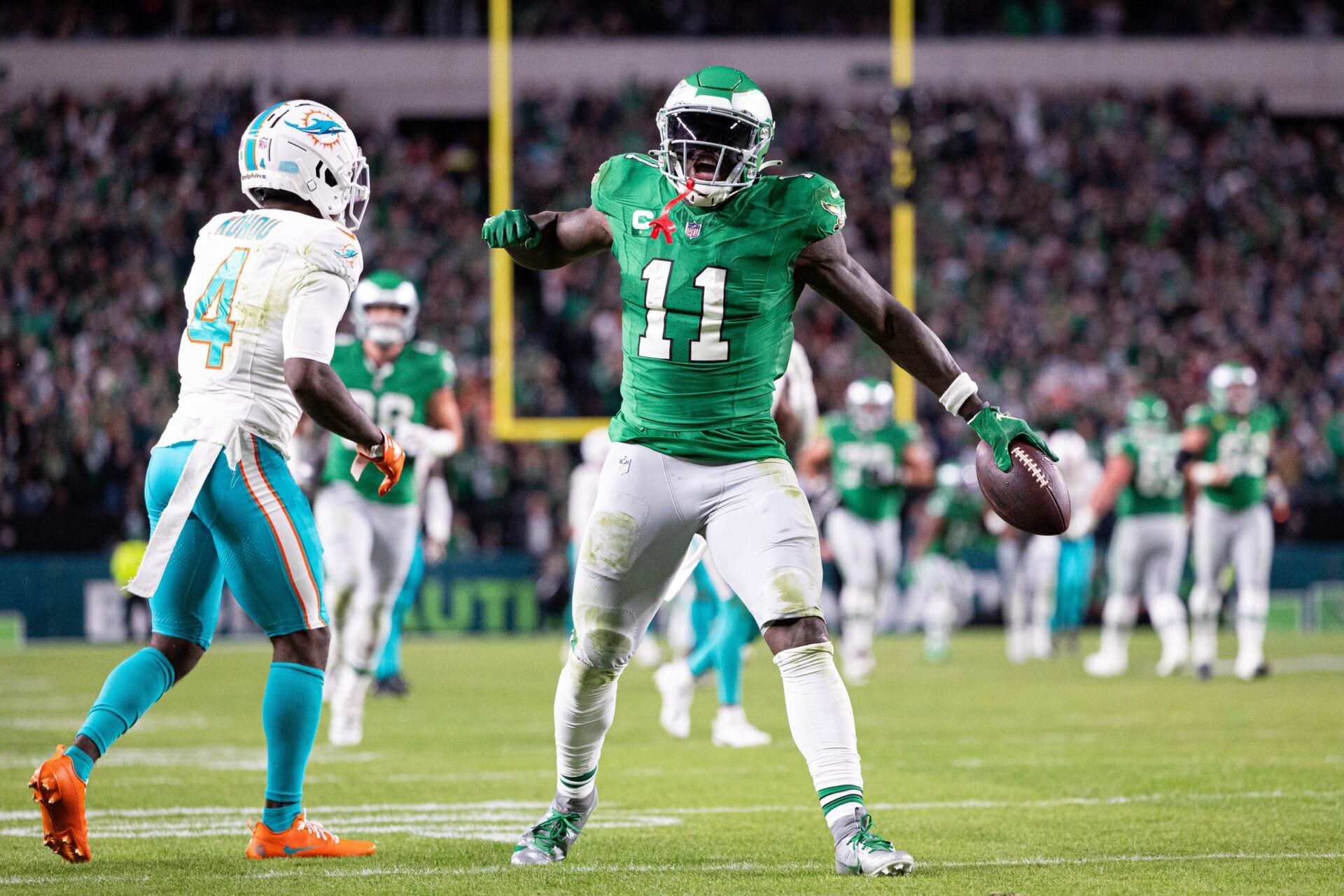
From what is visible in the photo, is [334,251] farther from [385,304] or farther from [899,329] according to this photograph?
[385,304]

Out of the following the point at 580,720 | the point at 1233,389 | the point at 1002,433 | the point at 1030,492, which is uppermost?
the point at 1233,389

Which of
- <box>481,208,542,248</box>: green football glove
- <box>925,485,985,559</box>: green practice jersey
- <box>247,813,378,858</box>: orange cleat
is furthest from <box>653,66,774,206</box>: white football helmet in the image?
<box>925,485,985,559</box>: green practice jersey

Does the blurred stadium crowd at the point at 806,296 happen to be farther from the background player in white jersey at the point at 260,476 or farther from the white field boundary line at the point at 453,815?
the background player in white jersey at the point at 260,476

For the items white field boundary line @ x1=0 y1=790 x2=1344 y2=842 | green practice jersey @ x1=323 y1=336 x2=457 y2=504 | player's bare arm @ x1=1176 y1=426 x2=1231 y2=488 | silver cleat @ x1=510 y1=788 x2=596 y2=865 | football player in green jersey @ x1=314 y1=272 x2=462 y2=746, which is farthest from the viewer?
player's bare arm @ x1=1176 y1=426 x2=1231 y2=488

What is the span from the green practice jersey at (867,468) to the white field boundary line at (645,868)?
296 inches

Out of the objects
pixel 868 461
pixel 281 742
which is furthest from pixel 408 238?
pixel 281 742

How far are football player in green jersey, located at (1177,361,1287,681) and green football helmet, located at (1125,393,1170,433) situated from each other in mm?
275

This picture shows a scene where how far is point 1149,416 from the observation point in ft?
37.4

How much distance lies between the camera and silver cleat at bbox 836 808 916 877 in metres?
3.74

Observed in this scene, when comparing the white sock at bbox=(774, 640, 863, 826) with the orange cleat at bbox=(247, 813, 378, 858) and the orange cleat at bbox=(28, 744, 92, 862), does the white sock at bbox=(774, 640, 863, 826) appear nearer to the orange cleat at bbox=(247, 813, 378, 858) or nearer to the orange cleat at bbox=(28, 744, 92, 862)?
the orange cleat at bbox=(247, 813, 378, 858)

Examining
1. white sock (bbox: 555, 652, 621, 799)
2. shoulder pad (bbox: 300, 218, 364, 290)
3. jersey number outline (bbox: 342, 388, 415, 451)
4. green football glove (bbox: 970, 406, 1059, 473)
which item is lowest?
white sock (bbox: 555, 652, 621, 799)

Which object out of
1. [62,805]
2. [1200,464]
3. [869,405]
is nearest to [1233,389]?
[1200,464]

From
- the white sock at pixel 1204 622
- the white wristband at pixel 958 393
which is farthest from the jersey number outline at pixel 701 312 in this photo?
the white sock at pixel 1204 622

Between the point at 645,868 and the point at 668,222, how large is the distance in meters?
1.53
